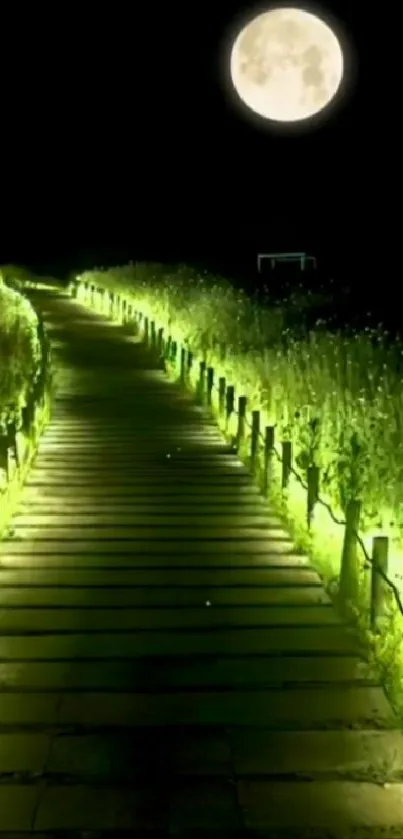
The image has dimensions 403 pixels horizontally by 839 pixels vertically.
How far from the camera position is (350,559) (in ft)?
22.9

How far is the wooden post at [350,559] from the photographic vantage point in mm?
6895

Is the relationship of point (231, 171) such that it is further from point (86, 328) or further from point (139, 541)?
point (139, 541)

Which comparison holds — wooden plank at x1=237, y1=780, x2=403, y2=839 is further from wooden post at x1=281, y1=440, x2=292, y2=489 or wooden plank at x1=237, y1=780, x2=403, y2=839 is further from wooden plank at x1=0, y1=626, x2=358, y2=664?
wooden post at x1=281, y1=440, x2=292, y2=489

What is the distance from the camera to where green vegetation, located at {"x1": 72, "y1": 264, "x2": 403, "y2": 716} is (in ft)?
25.2

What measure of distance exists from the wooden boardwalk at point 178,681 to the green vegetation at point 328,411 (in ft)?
0.77

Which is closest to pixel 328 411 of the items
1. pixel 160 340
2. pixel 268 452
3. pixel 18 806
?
pixel 268 452

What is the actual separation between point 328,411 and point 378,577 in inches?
172

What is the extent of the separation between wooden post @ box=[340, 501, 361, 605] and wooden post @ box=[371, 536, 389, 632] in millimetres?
676

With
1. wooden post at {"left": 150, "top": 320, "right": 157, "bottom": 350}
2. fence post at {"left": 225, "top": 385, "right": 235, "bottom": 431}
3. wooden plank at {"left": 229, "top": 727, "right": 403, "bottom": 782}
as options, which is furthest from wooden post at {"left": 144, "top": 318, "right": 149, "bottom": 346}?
wooden plank at {"left": 229, "top": 727, "right": 403, "bottom": 782}

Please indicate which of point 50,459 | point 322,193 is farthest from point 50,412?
point 322,193

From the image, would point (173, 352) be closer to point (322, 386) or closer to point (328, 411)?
point (322, 386)

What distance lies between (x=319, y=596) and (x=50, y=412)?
916cm

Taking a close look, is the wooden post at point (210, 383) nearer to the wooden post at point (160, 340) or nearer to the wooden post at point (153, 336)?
the wooden post at point (160, 340)

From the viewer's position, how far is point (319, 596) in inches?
293
